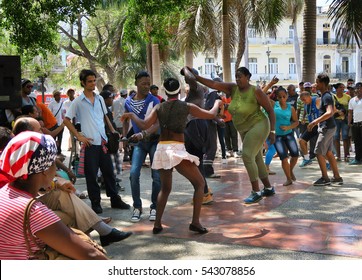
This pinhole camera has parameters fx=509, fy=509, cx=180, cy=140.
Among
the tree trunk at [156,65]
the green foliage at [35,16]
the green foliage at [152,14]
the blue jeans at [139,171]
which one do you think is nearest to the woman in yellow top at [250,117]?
the blue jeans at [139,171]

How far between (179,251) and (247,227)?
1129 millimetres

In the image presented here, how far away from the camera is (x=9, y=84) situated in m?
6.44

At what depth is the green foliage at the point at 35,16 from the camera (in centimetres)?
1153

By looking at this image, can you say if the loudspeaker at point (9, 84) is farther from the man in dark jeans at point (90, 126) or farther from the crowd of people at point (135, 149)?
the man in dark jeans at point (90, 126)

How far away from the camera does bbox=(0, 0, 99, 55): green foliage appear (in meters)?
11.5

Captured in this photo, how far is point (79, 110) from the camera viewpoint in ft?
21.7

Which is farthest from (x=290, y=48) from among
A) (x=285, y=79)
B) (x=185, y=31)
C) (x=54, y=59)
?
(x=185, y=31)

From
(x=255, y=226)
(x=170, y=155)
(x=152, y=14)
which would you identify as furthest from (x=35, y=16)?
(x=255, y=226)

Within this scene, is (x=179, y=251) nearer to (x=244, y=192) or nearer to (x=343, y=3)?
(x=244, y=192)

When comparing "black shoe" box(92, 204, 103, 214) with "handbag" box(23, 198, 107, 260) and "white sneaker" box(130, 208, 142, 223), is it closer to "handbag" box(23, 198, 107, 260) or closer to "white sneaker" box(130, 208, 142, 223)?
"white sneaker" box(130, 208, 142, 223)

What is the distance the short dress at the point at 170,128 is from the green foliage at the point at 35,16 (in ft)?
23.5

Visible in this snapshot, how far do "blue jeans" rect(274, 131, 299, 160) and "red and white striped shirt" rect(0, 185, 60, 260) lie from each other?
6452 mm

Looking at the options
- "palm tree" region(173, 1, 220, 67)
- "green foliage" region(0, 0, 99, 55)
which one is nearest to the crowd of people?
"green foliage" region(0, 0, 99, 55)

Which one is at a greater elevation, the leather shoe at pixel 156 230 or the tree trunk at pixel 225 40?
the tree trunk at pixel 225 40
